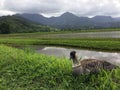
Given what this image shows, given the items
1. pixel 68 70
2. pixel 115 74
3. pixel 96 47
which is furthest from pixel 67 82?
pixel 96 47

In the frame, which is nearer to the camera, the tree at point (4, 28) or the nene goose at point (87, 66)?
the nene goose at point (87, 66)

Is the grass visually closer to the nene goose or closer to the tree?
the nene goose

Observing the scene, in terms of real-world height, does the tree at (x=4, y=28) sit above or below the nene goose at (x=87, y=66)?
below

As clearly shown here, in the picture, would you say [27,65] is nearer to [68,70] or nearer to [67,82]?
[68,70]

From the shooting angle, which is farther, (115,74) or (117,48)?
(117,48)

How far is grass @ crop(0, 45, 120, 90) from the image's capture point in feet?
18.1

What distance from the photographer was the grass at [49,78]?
5.52m

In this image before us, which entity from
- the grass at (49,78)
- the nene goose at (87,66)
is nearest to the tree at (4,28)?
the grass at (49,78)

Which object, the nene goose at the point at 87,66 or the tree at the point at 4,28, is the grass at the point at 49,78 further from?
the tree at the point at 4,28

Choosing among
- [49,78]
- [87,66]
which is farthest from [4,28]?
[87,66]

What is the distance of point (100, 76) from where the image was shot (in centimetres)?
575

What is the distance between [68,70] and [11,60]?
122 inches

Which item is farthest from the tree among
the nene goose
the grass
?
the nene goose

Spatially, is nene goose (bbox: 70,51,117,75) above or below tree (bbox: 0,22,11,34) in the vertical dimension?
above
